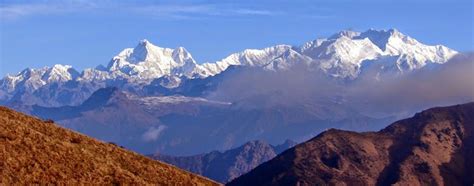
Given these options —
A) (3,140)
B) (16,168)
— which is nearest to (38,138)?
(3,140)

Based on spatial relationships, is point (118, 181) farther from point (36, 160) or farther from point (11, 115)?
point (11, 115)

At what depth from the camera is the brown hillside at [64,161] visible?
83750 millimetres

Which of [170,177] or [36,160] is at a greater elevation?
[36,160]

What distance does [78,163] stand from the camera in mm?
89938

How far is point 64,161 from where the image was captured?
293 ft

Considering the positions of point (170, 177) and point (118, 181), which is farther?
point (170, 177)

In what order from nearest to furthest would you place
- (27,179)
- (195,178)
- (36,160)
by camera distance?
(27,179) → (36,160) → (195,178)

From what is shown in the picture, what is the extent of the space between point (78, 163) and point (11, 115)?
22.5 meters

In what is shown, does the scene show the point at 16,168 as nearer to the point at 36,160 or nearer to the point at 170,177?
the point at 36,160

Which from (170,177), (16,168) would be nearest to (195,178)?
(170,177)

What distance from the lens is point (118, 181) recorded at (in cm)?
8819

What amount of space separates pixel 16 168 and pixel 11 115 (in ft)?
88.7

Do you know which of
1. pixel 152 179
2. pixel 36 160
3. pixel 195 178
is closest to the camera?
pixel 36 160

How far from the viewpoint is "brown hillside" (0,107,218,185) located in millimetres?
83750
